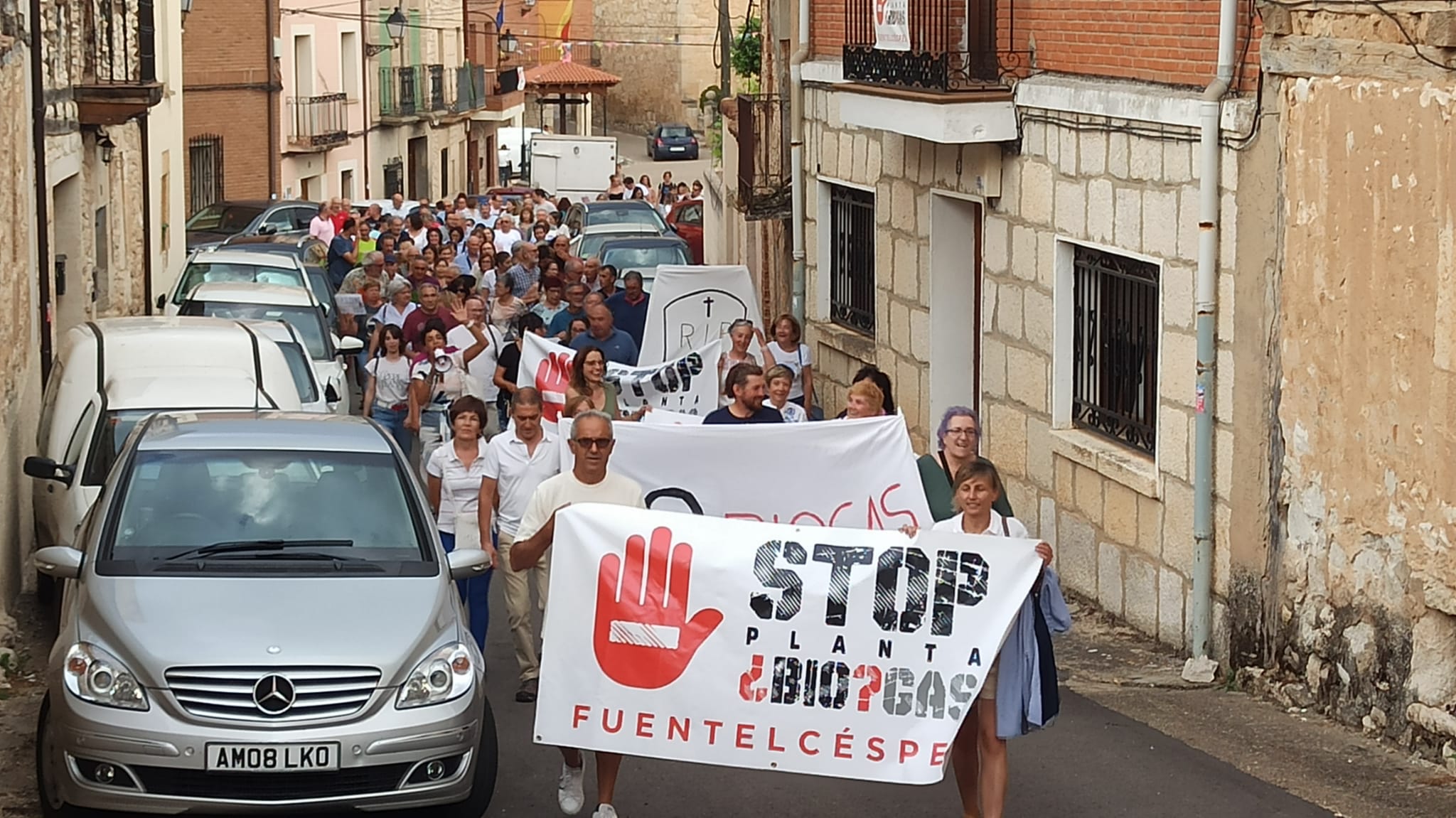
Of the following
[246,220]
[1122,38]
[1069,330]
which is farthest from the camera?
[246,220]

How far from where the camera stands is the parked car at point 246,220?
33.5m

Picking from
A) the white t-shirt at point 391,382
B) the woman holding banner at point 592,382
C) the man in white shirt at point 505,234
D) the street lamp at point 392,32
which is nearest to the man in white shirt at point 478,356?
the white t-shirt at point 391,382

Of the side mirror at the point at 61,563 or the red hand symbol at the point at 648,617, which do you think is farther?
the side mirror at the point at 61,563

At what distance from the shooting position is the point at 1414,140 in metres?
8.92

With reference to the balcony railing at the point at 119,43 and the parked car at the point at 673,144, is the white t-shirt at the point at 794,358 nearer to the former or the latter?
the balcony railing at the point at 119,43

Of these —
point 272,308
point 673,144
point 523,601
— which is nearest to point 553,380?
point 523,601

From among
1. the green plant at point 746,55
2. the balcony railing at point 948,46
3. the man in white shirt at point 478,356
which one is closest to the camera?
the balcony railing at point 948,46

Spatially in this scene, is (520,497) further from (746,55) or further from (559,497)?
(746,55)

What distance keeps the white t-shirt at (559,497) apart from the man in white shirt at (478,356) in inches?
254

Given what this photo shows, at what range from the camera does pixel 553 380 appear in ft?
49.0

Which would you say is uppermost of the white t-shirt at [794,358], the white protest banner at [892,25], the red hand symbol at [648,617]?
the white protest banner at [892,25]

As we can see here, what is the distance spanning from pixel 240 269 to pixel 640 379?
30.8 ft

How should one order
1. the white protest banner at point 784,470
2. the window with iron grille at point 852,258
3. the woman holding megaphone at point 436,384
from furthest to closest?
the window with iron grille at point 852,258, the woman holding megaphone at point 436,384, the white protest banner at point 784,470

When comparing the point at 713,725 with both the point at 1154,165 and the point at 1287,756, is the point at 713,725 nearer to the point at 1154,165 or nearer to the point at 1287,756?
the point at 1287,756
